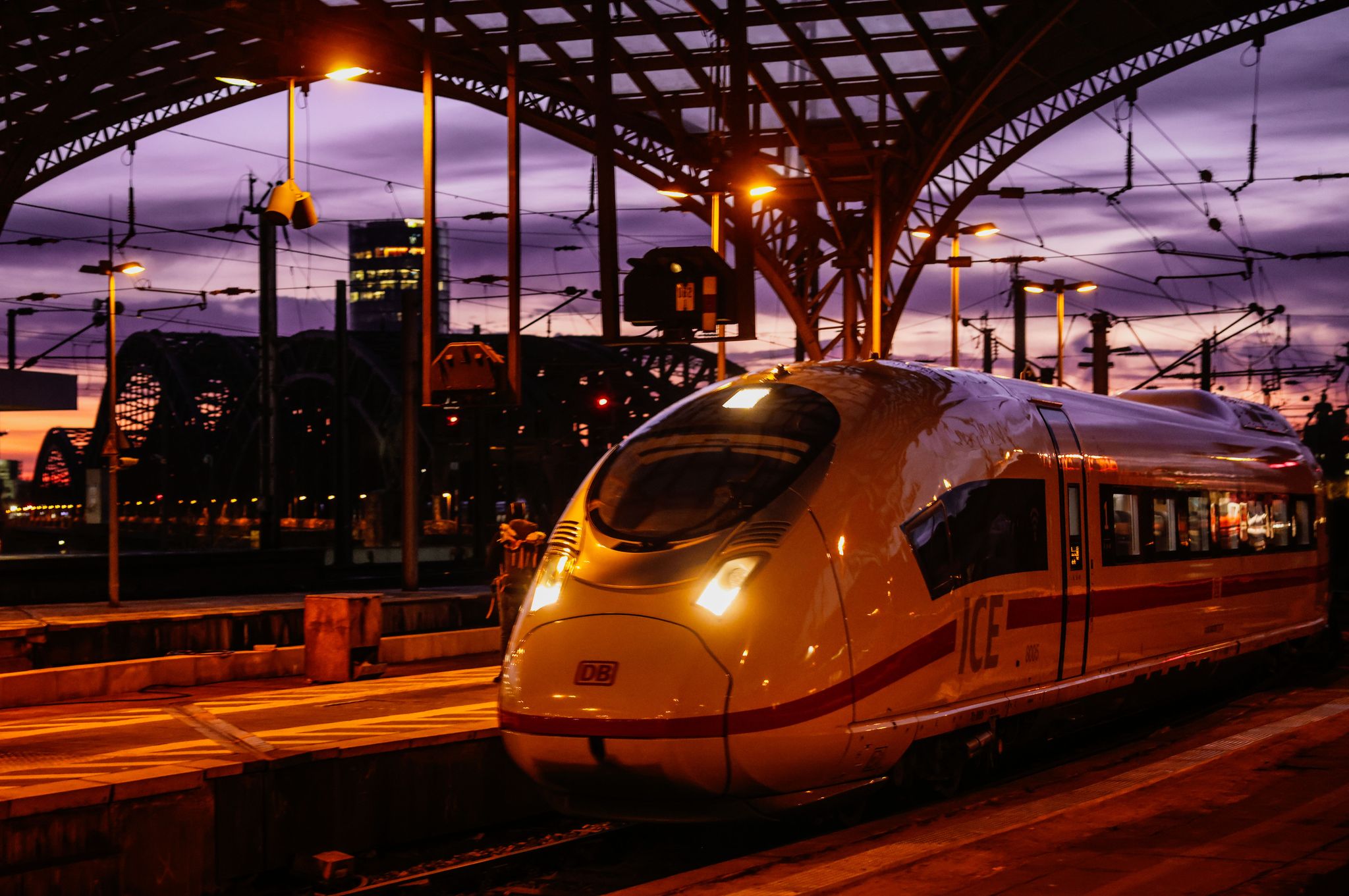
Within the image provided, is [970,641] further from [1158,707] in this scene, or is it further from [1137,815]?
[1158,707]

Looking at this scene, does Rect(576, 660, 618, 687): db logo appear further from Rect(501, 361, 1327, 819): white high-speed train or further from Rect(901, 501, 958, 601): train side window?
Rect(901, 501, 958, 601): train side window

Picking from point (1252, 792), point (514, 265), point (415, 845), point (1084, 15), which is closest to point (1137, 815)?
point (1252, 792)

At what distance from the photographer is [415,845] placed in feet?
33.6

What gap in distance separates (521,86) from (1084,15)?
10.5 metres

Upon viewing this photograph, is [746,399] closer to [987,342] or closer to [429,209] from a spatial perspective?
[429,209]

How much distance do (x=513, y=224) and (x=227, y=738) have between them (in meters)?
8.44

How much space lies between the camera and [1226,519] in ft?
50.3

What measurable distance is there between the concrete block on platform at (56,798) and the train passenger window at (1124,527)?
807 centimetres

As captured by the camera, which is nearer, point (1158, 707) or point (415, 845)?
point (415, 845)

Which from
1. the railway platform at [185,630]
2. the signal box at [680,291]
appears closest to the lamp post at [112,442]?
the railway platform at [185,630]

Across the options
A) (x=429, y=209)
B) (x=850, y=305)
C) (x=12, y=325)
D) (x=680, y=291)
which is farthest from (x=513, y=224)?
(x=12, y=325)

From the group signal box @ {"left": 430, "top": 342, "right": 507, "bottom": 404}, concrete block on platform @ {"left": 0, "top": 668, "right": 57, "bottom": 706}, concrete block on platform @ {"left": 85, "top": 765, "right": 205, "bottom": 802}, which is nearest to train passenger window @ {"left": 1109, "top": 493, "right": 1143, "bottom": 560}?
signal box @ {"left": 430, "top": 342, "right": 507, "bottom": 404}

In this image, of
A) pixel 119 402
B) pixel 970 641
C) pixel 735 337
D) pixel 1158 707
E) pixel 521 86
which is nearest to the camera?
pixel 970 641

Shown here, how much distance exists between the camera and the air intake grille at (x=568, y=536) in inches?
376
